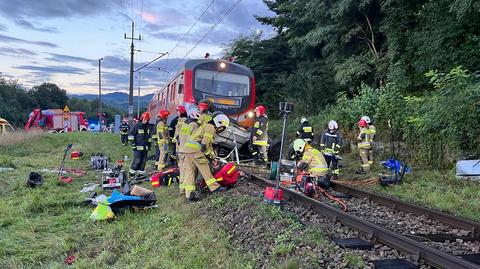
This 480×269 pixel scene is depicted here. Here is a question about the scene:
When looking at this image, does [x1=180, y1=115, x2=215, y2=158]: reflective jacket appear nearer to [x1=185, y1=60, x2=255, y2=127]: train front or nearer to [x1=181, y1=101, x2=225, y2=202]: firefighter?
[x1=181, y1=101, x2=225, y2=202]: firefighter

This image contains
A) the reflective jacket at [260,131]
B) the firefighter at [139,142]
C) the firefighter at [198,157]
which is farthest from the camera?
the firefighter at [139,142]

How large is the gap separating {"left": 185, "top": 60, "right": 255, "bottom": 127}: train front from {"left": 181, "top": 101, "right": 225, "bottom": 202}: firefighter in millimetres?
4785

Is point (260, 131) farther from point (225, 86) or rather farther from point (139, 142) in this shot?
point (139, 142)

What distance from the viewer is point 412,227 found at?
6.01 m

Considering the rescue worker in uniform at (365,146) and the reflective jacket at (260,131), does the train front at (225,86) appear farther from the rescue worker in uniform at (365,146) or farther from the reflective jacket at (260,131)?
the rescue worker in uniform at (365,146)

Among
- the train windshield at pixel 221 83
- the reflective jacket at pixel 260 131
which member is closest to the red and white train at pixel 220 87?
the train windshield at pixel 221 83

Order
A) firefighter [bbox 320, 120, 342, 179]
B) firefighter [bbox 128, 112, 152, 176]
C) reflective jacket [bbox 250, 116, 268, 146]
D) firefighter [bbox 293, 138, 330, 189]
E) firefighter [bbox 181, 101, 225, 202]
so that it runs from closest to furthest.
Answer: firefighter [bbox 181, 101, 225, 202], firefighter [bbox 293, 138, 330, 189], firefighter [bbox 320, 120, 342, 179], reflective jacket [bbox 250, 116, 268, 146], firefighter [bbox 128, 112, 152, 176]

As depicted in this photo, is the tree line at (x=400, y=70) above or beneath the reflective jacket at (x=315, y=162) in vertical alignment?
above

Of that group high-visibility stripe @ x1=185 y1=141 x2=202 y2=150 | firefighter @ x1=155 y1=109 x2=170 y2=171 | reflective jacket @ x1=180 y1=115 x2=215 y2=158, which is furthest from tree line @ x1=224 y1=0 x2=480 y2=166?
firefighter @ x1=155 y1=109 x2=170 y2=171

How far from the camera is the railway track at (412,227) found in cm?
426

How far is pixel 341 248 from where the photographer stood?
4469 mm

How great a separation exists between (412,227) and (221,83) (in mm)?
8146

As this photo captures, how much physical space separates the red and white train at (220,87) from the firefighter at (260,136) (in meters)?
1.68

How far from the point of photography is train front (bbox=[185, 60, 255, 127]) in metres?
12.6
